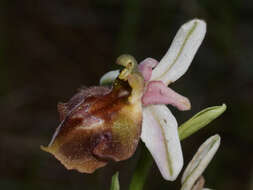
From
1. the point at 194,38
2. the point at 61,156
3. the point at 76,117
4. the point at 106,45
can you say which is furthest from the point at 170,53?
the point at 106,45

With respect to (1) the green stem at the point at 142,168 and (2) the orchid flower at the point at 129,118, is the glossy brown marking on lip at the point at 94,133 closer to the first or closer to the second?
(2) the orchid flower at the point at 129,118

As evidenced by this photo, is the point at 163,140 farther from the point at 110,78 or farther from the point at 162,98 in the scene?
the point at 110,78

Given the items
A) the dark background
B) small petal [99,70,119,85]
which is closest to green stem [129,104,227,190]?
small petal [99,70,119,85]

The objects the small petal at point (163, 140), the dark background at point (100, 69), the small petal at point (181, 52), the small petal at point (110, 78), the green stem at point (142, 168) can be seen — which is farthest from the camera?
the dark background at point (100, 69)

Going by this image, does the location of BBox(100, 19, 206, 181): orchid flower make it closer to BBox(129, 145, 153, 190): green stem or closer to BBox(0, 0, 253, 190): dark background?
BBox(129, 145, 153, 190): green stem

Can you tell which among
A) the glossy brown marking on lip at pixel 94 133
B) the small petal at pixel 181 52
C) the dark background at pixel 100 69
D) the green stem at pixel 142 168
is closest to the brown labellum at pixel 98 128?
the glossy brown marking on lip at pixel 94 133

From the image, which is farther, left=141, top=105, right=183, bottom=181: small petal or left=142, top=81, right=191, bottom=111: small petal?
left=142, top=81, right=191, bottom=111: small petal

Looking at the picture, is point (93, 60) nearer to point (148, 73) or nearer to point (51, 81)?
point (51, 81)
